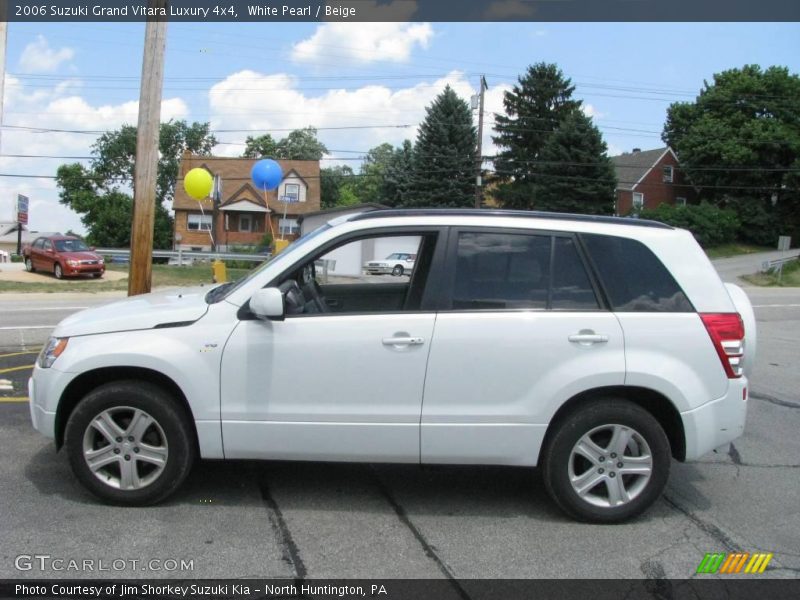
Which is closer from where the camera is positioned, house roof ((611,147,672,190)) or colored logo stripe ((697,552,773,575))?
colored logo stripe ((697,552,773,575))

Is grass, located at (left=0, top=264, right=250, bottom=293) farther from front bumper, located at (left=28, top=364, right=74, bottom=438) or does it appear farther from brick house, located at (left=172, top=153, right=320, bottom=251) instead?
brick house, located at (left=172, top=153, right=320, bottom=251)

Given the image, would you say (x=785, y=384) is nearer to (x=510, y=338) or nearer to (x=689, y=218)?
(x=510, y=338)

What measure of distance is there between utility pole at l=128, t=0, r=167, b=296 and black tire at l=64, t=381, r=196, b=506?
15.8 feet

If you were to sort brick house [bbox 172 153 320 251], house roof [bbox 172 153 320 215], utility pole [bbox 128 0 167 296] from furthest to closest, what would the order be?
brick house [bbox 172 153 320 251], house roof [bbox 172 153 320 215], utility pole [bbox 128 0 167 296]

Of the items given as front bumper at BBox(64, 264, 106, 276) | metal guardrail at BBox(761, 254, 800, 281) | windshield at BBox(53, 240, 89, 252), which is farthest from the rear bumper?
metal guardrail at BBox(761, 254, 800, 281)

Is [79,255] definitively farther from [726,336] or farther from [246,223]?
[246,223]

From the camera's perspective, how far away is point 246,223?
55.6 m

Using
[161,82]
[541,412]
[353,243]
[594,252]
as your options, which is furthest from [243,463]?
[161,82]

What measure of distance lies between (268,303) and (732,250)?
5350cm

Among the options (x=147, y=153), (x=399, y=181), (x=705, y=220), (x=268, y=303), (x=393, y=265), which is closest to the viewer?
(x=268, y=303)

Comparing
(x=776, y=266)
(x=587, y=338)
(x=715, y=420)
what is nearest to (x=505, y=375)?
(x=587, y=338)

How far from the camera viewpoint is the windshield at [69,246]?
A: 27.0m

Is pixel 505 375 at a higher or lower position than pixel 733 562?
higher

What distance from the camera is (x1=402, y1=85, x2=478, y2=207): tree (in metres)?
51.6
